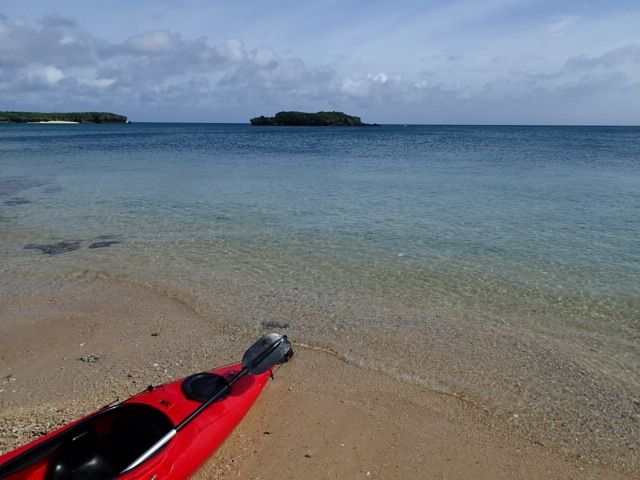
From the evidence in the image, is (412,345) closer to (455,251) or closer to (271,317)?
(271,317)

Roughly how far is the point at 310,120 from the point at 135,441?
14218 cm

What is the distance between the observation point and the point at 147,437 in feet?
13.3

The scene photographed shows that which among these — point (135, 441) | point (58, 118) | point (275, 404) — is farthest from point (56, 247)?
point (58, 118)

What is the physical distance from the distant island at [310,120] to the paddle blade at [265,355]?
5496 inches

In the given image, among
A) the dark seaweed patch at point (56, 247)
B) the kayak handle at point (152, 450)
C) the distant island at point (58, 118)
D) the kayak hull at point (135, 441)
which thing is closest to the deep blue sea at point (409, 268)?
the dark seaweed patch at point (56, 247)

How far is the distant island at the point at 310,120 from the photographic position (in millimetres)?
141375

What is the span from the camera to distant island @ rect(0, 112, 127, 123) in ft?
443

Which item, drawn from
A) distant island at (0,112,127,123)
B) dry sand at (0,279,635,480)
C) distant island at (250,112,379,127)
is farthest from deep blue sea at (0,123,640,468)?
distant island at (0,112,127,123)

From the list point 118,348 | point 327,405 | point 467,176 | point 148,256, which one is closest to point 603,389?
point 327,405

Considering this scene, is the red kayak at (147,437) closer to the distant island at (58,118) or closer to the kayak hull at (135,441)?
the kayak hull at (135,441)

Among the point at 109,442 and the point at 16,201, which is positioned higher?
the point at 16,201

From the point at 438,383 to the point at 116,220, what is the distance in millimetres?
11246

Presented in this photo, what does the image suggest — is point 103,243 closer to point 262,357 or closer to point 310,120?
point 262,357

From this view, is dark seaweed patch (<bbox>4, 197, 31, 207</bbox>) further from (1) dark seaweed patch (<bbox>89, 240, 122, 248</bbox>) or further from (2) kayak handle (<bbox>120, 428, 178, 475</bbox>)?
(2) kayak handle (<bbox>120, 428, 178, 475</bbox>)
